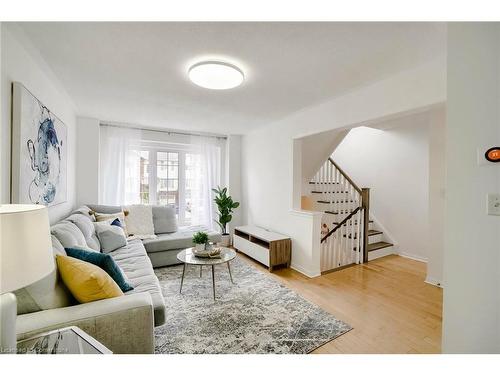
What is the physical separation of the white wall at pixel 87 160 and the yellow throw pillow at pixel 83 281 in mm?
2638

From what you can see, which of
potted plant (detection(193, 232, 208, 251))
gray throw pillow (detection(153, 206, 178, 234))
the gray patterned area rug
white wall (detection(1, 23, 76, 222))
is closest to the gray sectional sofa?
the gray patterned area rug

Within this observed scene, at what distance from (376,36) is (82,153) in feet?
13.4

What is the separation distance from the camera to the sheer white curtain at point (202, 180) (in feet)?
15.1

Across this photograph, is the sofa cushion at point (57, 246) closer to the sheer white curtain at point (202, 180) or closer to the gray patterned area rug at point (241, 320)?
the gray patterned area rug at point (241, 320)

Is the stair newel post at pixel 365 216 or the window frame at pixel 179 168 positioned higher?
the window frame at pixel 179 168

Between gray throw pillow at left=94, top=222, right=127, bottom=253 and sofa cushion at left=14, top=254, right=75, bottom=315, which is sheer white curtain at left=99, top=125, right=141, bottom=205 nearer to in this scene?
gray throw pillow at left=94, top=222, right=127, bottom=253

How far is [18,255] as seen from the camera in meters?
0.80

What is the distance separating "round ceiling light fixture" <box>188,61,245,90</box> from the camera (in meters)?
1.84

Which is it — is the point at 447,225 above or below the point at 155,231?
above

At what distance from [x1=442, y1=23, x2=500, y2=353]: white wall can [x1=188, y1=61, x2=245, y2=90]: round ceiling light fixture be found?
1435 millimetres

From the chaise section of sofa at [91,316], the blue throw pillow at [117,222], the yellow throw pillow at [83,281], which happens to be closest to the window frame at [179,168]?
the blue throw pillow at [117,222]
